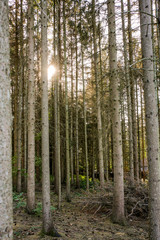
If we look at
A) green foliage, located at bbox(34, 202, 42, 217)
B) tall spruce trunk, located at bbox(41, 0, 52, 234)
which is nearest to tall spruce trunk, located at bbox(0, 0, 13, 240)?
tall spruce trunk, located at bbox(41, 0, 52, 234)

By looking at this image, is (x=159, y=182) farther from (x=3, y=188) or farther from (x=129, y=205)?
(x=129, y=205)

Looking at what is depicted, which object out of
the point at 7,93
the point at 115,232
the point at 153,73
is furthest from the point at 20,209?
the point at 153,73

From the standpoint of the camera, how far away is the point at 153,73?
175 inches

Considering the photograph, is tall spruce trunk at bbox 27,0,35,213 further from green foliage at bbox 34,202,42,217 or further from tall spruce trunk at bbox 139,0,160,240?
tall spruce trunk at bbox 139,0,160,240

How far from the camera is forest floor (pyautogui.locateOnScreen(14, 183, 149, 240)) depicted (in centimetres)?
528

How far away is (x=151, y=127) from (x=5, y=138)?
3.23 metres

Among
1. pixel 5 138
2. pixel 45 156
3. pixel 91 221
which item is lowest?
pixel 91 221

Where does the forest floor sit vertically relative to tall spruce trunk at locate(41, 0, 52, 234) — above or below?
below

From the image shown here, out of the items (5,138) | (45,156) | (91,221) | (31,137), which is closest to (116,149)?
(45,156)

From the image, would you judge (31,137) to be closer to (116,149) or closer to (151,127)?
(116,149)

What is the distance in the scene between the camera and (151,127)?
435 cm

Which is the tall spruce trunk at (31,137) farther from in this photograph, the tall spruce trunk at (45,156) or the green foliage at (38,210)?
the tall spruce trunk at (45,156)

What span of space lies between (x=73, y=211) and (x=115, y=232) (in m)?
3.02

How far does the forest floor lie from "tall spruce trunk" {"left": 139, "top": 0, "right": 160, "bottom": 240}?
1.52 metres
